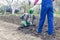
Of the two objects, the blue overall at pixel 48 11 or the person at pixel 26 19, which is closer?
the blue overall at pixel 48 11

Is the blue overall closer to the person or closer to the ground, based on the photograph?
the ground

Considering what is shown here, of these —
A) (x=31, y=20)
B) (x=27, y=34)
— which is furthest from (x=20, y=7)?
(x=27, y=34)

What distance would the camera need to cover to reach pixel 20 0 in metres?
11.3

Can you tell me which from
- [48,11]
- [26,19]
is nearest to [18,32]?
[26,19]

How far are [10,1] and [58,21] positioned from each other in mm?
2985

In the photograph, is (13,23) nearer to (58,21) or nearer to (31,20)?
(31,20)

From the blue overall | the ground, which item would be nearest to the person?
the ground

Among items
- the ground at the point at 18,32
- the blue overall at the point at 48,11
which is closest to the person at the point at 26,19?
the ground at the point at 18,32

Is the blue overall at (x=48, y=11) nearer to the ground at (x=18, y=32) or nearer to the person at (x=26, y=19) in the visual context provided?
the ground at (x=18, y=32)

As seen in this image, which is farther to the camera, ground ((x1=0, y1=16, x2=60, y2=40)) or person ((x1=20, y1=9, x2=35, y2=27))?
person ((x1=20, y1=9, x2=35, y2=27))

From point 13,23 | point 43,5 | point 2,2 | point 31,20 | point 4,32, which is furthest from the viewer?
point 2,2

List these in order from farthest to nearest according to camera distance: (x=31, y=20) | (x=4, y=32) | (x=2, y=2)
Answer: (x=2, y=2) → (x=31, y=20) → (x=4, y=32)

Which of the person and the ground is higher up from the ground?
the person

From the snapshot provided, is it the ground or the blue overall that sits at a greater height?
the blue overall
